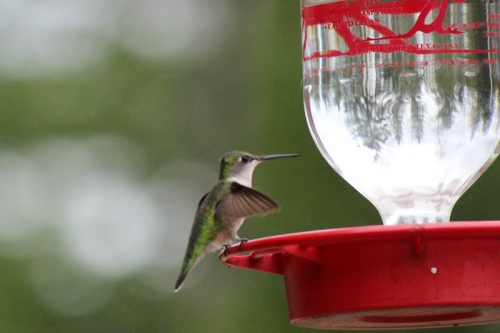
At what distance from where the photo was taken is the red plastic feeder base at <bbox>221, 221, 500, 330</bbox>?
2527 millimetres

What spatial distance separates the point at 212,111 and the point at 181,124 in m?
0.66

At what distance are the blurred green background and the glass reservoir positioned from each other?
8.13m

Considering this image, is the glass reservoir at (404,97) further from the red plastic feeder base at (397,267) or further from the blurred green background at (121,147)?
the blurred green background at (121,147)

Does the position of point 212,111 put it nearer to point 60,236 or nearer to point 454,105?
point 60,236

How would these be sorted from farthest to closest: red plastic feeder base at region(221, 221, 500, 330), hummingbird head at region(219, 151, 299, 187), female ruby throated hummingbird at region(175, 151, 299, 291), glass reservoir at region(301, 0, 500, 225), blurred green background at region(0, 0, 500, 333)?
blurred green background at region(0, 0, 500, 333) → hummingbird head at region(219, 151, 299, 187) → female ruby throated hummingbird at region(175, 151, 299, 291) → glass reservoir at region(301, 0, 500, 225) → red plastic feeder base at region(221, 221, 500, 330)

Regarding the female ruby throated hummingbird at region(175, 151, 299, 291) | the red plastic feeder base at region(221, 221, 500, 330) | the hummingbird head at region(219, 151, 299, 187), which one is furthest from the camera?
the hummingbird head at region(219, 151, 299, 187)

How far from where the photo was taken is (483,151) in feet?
11.1

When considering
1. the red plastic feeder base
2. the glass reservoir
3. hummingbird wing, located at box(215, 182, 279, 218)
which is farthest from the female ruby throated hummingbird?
the red plastic feeder base

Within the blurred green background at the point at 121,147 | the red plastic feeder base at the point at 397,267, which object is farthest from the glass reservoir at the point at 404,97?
the blurred green background at the point at 121,147

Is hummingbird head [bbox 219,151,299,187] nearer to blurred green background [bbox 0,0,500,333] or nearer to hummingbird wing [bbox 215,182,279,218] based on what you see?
hummingbird wing [bbox 215,182,279,218]

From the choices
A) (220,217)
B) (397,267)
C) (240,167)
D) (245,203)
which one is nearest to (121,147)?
(240,167)

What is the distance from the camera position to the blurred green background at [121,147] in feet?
48.6

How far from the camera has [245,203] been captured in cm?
402

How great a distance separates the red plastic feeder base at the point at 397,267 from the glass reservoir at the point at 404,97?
2.19 feet
